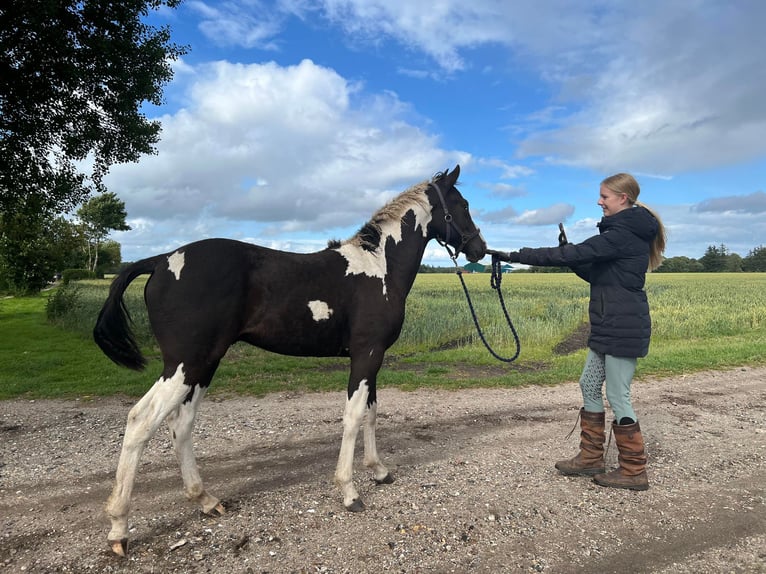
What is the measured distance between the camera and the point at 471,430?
589 cm

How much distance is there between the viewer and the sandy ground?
3.06 meters

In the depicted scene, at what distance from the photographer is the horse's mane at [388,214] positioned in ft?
14.1

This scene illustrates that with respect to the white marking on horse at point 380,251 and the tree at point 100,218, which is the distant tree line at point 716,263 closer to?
the tree at point 100,218

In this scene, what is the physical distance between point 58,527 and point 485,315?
17.1m

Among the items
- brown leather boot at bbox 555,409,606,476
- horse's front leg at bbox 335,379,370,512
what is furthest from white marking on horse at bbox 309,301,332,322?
brown leather boot at bbox 555,409,606,476

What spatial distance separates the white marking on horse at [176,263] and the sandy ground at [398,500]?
2.03 meters

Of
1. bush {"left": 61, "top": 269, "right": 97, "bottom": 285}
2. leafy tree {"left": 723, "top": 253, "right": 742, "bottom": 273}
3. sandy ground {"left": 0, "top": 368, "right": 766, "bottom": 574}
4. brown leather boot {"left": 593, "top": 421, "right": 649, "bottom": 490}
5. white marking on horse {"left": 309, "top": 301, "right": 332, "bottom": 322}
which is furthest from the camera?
leafy tree {"left": 723, "top": 253, "right": 742, "bottom": 273}

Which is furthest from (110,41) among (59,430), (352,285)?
(352,285)

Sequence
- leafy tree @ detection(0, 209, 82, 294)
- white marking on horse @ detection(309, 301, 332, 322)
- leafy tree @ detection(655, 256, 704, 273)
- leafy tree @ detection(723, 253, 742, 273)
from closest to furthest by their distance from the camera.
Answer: white marking on horse @ detection(309, 301, 332, 322)
leafy tree @ detection(0, 209, 82, 294)
leafy tree @ detection(723, 253, 742, 273)
leafy tree @ detection(655, 256, 704, 273)

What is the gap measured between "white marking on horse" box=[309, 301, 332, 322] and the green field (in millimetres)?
4635

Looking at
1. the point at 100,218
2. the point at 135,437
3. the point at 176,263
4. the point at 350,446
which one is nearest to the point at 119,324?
the point at 176,263

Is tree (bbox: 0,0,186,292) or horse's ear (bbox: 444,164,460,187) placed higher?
tree (bbox: 0,0,186,292)

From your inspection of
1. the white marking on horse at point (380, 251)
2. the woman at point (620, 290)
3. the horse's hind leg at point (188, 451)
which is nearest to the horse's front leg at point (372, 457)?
the white marking on horse at point (380, 251)

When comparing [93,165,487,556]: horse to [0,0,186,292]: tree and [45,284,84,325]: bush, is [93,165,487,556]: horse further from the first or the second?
[45,284,84,325]: bush
